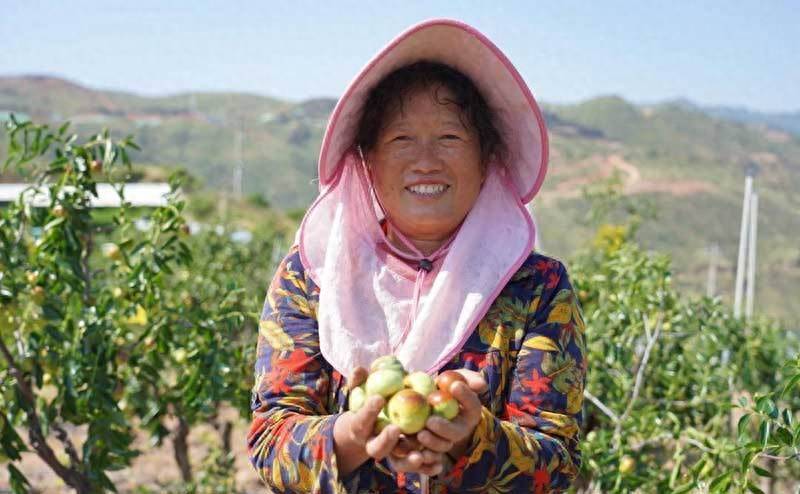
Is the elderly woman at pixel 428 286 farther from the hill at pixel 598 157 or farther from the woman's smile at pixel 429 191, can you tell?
the hill at pixel 598 157

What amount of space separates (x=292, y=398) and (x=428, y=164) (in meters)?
0.43

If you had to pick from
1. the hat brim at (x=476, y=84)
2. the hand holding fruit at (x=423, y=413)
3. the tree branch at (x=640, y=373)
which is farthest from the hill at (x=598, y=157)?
the hand holding fruit at (x=423, y=413)

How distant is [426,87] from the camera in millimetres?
1522

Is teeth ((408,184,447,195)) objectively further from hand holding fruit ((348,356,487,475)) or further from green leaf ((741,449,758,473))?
green leaf ((741,449,758,473))

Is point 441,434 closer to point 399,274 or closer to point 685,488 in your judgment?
point 399,274

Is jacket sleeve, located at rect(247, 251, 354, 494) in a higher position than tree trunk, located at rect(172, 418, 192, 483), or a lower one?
higher

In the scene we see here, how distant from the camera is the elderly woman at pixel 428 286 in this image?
132cm

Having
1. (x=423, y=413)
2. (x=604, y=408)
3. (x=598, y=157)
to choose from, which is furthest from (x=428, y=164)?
(x=598, y=157)

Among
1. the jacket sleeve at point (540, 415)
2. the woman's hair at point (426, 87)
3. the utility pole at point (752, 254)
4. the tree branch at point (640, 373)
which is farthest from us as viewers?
the utility pole at point (752, 254)

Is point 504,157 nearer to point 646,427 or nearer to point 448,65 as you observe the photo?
point 448,65

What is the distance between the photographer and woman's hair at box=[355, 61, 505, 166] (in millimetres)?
1523

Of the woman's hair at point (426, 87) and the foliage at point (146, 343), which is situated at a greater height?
the woman's hair at point (426, 87)

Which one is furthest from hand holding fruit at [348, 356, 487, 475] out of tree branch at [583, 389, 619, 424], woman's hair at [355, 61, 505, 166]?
tree branch at [583, 389, 619, 424]

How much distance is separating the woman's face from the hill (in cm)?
106
